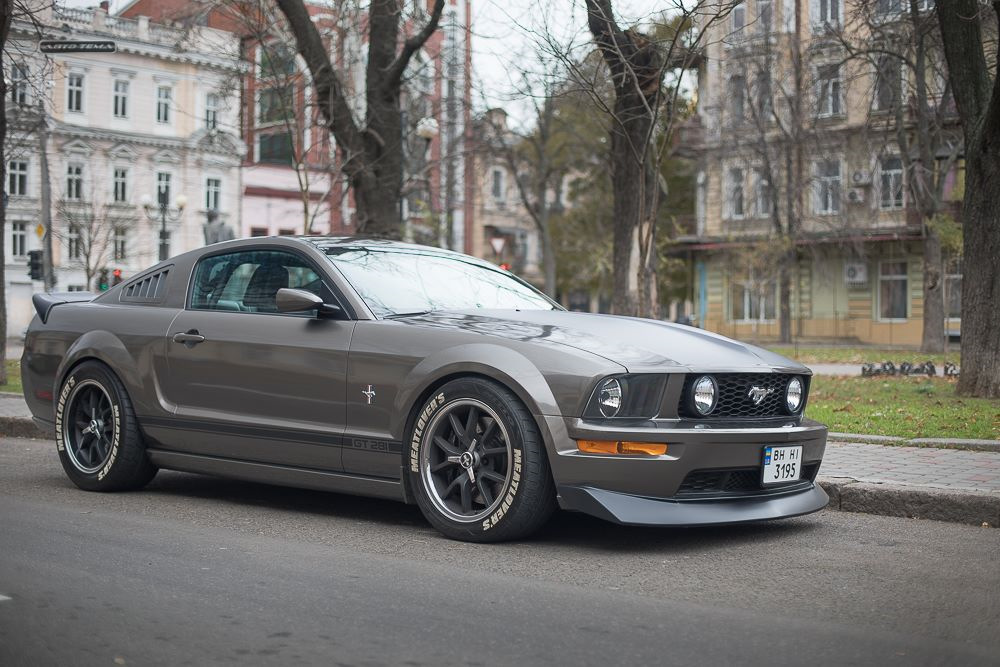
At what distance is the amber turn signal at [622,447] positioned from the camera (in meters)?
5.32

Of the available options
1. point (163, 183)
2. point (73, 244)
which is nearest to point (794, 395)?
point (73, 244)

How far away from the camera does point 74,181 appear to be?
2117 inches

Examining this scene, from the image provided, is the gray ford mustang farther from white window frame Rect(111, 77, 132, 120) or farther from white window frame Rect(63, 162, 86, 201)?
white window frame Rect(111, 77, 132, 120)

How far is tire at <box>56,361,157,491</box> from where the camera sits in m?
7.12

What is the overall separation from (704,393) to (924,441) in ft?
13.8

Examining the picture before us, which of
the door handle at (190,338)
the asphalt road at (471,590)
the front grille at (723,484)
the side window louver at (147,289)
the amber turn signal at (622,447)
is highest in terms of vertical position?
the side window louver at (147,289)

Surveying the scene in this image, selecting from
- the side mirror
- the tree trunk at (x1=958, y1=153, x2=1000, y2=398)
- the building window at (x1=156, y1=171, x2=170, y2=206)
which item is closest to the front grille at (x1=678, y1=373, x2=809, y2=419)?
the side mirror

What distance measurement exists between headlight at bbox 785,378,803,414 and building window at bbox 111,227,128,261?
45.2 m

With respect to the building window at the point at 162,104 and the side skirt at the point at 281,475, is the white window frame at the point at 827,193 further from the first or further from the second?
the side skirt at the point at 281,475

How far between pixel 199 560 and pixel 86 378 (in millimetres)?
2574

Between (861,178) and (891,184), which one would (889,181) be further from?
(861,178)

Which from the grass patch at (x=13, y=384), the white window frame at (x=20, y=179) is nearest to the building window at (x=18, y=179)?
the white window frame at (x=20, y=179)

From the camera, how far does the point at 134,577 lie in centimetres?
484

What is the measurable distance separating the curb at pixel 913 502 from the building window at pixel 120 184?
173 feet
